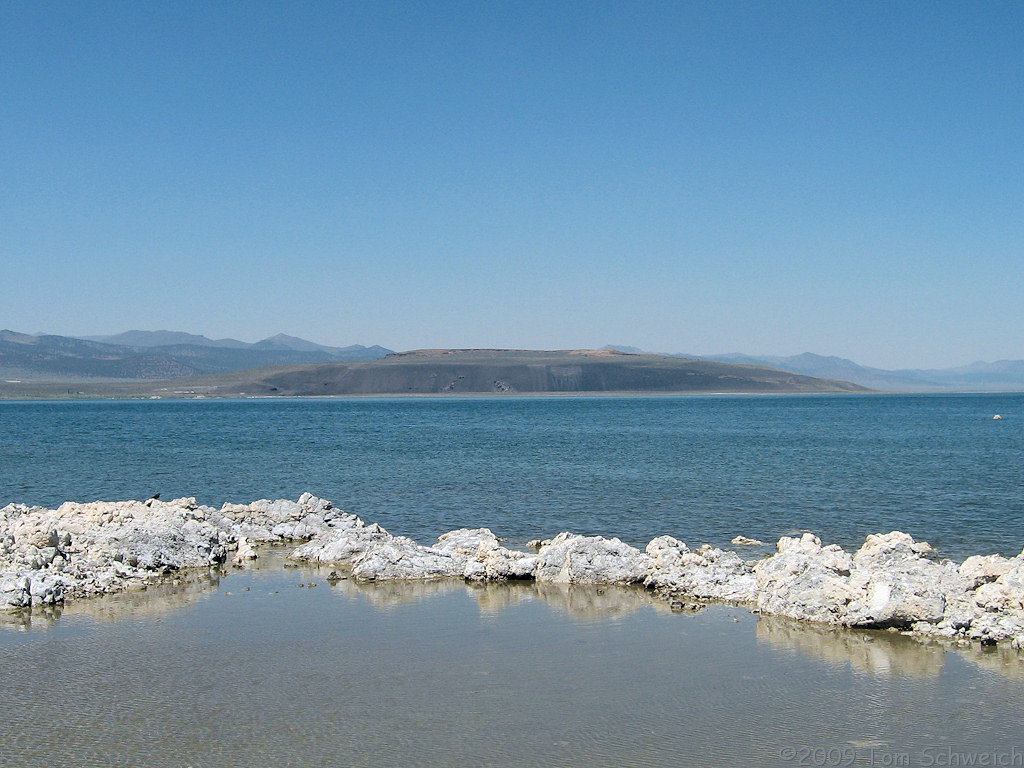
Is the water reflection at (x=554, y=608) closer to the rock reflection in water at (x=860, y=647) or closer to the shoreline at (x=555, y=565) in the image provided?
the rock reflection in water at (x=860, y=647)

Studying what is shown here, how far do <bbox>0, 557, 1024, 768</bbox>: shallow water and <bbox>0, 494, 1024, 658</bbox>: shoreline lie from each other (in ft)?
1.91

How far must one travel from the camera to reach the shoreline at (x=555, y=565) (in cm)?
1340

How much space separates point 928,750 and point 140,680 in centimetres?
894

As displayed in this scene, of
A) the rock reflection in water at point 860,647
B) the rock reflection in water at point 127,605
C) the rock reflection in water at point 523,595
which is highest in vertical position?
the rock reflection in water at point 860,647

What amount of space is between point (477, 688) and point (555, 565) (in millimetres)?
6313

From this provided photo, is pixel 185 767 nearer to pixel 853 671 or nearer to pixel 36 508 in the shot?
pixel 853 671

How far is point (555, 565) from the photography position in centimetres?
1711

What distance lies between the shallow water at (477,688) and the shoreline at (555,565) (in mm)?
582

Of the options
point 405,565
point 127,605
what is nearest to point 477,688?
point 405,565

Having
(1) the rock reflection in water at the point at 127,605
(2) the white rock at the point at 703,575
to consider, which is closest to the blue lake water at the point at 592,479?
(2) the white rock at the point at 703,575

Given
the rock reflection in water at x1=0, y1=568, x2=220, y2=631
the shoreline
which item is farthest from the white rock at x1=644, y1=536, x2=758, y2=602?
the rock reflection in water at x1=0, y1=568, x2=220, y2=631

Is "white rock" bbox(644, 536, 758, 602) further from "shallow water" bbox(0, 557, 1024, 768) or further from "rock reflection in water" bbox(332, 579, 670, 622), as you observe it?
"shallow water" bbox(0, 557, 1024, 768)

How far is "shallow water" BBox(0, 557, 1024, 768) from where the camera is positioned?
9.10 m

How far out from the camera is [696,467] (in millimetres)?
38375
